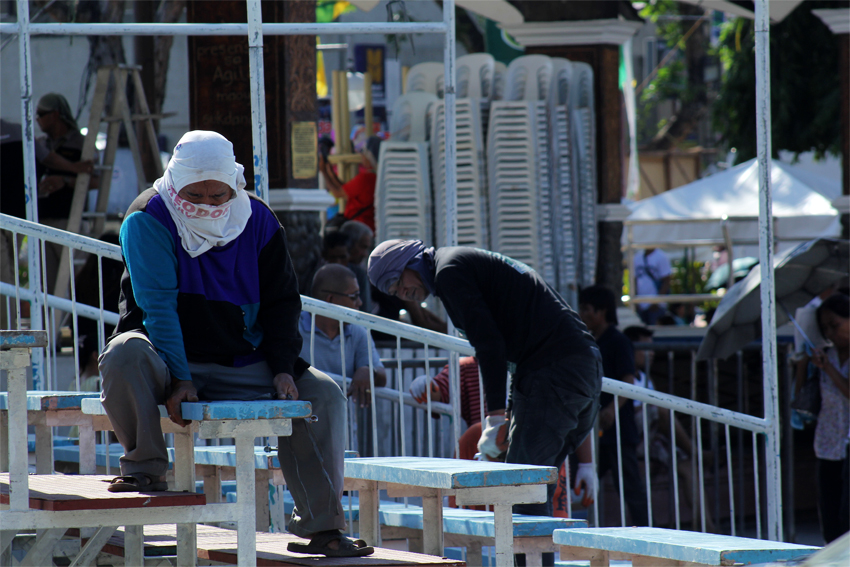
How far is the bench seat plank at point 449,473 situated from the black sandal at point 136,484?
822 millimetres

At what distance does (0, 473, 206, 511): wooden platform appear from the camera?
333 centimetres

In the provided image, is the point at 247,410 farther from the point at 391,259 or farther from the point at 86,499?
the point at 391,259

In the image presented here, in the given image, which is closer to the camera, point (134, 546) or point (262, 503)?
point (134, 546)

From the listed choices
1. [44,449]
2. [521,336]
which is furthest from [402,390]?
[44,449]

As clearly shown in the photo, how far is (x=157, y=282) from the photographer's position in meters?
3.66

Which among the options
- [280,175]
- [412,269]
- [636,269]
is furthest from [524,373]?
[636,269]

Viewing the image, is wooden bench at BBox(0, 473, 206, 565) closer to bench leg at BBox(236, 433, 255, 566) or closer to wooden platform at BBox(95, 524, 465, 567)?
bench leg at BBox(236, 433, 255, 566)

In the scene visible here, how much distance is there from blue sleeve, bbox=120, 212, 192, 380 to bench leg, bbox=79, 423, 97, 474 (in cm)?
124

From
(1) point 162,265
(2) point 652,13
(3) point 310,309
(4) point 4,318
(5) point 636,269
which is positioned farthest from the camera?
(2) point 652,13

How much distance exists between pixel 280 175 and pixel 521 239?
6.25 feet

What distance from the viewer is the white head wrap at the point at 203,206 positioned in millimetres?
3633

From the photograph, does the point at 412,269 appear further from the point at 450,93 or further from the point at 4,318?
the point at 4,318

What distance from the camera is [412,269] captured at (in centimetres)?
496

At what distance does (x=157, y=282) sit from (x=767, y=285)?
312 cm
